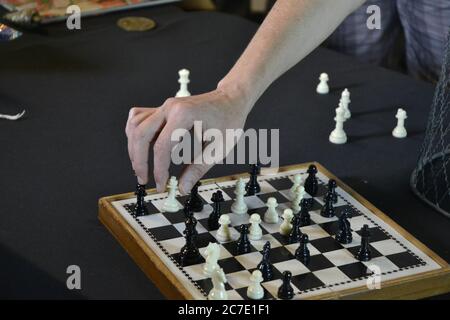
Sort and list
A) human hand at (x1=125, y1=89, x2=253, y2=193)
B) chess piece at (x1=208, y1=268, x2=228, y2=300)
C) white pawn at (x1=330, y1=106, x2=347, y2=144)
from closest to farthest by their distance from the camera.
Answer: chess piece at (x1=208, y1=268, x2=228, y2=300)
human hand at (x1=125, y1=89, x2=253, y2=193)
white pawn at (x1=330, y1=106, x2=347, y2=144)

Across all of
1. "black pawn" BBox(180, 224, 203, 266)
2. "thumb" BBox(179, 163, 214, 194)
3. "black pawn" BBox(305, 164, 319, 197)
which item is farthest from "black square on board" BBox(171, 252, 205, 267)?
"black pawn" BBox(305, 164, 319, 197)

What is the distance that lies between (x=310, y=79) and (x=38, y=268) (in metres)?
1.07

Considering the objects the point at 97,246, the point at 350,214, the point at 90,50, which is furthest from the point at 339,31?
the point at 97,246

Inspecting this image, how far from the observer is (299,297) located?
1307 mm

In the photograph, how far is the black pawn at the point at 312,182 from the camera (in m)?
1.65

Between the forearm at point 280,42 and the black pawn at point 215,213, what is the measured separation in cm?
18

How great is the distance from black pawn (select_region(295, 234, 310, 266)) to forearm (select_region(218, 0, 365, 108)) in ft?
0.80

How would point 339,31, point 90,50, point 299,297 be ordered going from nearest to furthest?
point 299,297 < point 90,50 < point 339,31

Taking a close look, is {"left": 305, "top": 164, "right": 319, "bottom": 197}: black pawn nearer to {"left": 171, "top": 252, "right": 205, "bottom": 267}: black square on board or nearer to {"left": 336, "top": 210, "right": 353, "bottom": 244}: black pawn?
{"left": 336, "top": 210, "right": 353, "bottom": 244}: black pawn

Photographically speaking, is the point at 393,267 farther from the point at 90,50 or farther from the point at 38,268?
the point at 90,50

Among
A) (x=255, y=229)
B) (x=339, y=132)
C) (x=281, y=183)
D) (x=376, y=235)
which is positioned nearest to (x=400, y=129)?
(x=339, y=132)

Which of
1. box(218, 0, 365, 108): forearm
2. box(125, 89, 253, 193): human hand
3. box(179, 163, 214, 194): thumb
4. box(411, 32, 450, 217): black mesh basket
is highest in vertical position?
box(218, 0, 365, 108): forearm

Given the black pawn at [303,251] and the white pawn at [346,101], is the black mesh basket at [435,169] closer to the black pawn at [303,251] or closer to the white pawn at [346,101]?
the white pawn at [346,101]

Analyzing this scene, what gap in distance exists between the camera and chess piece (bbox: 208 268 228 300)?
4.20 feet
